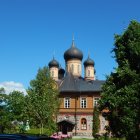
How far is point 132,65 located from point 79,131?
37.0 m

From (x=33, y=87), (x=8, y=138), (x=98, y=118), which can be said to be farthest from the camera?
(x=98, y=118)

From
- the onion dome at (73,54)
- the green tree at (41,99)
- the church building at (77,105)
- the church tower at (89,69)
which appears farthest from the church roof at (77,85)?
the green tree at (41,99)

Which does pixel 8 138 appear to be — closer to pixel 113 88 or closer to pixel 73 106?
pixel 113 88

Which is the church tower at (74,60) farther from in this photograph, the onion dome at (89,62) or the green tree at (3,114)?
the green tree at (3,114)

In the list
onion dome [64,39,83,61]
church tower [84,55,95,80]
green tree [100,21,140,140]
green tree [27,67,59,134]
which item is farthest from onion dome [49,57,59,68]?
green tree [100,21,140,140]

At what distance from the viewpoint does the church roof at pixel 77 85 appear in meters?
65.6

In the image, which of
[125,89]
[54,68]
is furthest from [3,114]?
[125,89]

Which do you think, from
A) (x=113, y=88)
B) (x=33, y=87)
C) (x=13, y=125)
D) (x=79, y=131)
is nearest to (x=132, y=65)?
(x=113, y=88)

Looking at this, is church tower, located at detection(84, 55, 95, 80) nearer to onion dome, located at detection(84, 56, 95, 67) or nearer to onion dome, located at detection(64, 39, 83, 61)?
onion dome, located at detection(84, 56, 95, 67)

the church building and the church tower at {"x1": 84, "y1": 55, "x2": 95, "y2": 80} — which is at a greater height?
the church tower at {"x1": 84, "y1": 55, "x2": 95, "y2": 80}

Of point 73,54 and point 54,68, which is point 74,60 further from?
point 54,68

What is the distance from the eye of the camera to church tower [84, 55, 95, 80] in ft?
241

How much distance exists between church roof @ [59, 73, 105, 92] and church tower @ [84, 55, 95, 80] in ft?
13.4

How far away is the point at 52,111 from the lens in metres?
46.1
